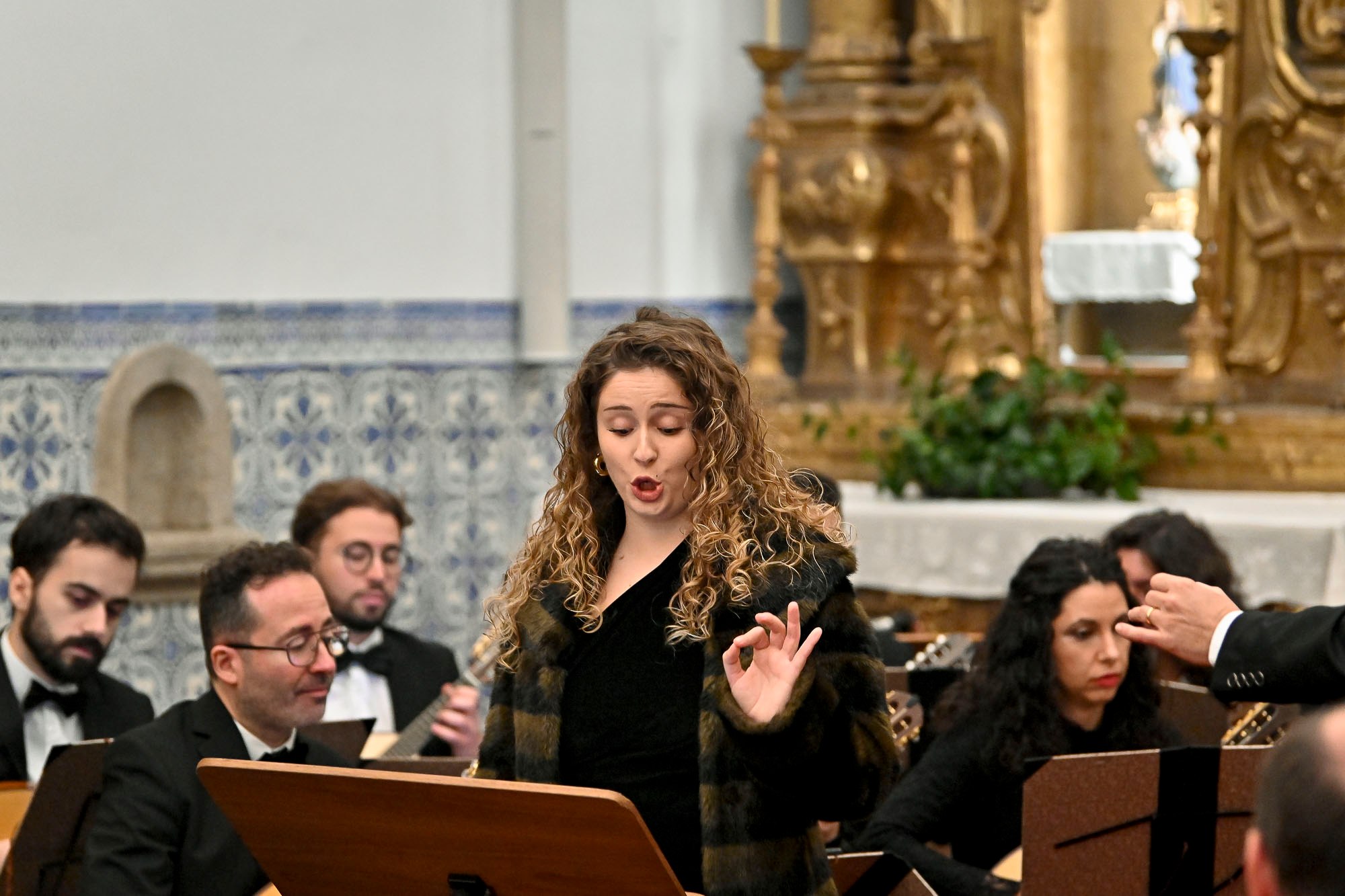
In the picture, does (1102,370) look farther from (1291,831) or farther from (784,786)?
(1291,831)

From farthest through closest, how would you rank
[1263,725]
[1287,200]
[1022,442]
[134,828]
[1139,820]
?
[1287,200], [1022,442], [1263,725], [134,828], [1139,820]

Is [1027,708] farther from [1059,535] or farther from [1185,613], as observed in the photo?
[1059,535]

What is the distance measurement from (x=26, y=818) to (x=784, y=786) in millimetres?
1737

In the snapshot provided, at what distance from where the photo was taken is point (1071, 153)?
372 inches

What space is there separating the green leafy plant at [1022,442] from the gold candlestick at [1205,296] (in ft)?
0.94

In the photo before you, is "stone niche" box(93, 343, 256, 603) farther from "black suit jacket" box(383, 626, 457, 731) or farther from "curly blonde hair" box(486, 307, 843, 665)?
"curly blonde hair" box(486, 307, 843, 665)

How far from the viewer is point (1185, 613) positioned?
140 inches

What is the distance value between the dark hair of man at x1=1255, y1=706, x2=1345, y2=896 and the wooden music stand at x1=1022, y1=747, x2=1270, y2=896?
169 centimetres

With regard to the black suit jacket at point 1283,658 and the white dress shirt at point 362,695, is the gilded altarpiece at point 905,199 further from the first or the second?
the black suit jacket at point 1283,658

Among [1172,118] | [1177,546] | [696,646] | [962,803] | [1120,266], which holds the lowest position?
[962,803]

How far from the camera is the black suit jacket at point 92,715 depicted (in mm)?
5250

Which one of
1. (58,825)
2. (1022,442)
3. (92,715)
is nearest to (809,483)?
(58,825)

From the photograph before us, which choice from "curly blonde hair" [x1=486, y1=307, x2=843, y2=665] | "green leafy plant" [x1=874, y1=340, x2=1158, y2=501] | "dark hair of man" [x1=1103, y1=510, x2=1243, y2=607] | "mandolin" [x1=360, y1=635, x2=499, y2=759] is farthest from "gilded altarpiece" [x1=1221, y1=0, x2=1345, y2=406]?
"curly blonde hair" [x1=486, y1=307, x2=843, y2=665]

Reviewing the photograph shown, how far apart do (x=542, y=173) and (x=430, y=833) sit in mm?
6523
